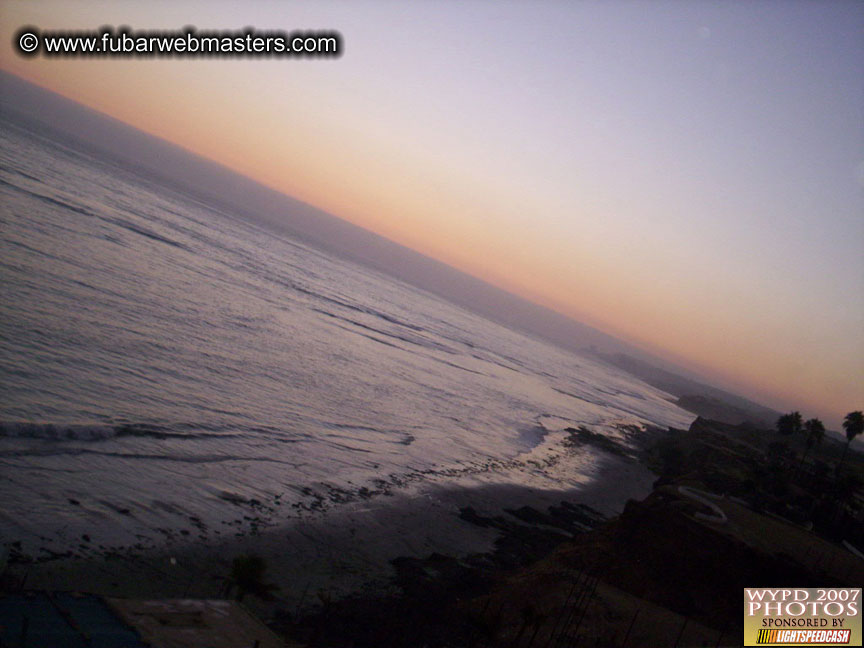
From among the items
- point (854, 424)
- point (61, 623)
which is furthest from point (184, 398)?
point (854, 424)

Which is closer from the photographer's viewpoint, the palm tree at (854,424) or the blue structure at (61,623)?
the blue structure at (61,623)

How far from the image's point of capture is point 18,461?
14531 millimetres

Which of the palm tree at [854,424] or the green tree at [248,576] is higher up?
the palm tree at [854,424]

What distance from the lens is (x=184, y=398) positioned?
925 inches

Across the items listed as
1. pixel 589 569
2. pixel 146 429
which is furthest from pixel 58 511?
pixel 589 569

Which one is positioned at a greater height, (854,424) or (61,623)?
(854,424)

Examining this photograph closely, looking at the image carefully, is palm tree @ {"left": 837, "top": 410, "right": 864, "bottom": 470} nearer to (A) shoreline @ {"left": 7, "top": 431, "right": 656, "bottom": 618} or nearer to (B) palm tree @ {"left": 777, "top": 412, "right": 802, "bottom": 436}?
(B) palm tree @ {"left": 777, "top": 412, "right": 802, "bottom": 436}

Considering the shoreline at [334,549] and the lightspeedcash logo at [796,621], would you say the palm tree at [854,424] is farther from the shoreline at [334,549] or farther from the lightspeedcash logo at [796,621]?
the lightspeedcash logo at [796,621]

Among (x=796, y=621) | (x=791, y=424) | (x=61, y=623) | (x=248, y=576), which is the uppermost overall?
(x=791, y=424)

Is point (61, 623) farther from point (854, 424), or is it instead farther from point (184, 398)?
point (854, 424)

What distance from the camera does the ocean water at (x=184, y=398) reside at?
15359 mm

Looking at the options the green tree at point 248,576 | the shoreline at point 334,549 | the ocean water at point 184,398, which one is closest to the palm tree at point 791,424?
the ocean water at point 184,398

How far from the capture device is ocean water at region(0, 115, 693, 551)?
1536 cm

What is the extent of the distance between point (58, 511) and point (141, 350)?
48.9 feet
